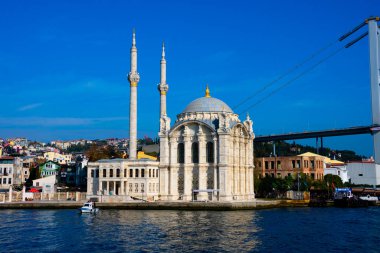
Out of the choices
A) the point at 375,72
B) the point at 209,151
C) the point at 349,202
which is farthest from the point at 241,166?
the point at 375,72

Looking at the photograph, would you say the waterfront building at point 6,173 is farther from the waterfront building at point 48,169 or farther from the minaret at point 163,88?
the minaret at point 163,88

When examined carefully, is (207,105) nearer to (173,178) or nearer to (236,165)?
(236,165)

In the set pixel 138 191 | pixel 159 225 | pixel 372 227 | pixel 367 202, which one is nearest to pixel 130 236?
pixel 159 225

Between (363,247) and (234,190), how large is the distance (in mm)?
26754

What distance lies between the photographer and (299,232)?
3086cm

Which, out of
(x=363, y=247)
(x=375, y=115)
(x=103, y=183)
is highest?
(x=375, y=115)

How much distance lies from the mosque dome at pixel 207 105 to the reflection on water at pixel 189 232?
1521cm

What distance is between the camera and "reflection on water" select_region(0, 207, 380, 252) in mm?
25422

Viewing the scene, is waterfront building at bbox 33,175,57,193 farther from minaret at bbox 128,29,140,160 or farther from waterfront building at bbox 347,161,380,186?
waterfront building at bbox 347,161,380,186

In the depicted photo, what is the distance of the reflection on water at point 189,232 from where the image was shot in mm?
25422

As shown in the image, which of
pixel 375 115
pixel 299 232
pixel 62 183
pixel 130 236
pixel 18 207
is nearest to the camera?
pixel 130 236

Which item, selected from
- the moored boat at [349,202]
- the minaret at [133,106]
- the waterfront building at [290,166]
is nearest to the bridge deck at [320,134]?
the waterfront building at [290,166]

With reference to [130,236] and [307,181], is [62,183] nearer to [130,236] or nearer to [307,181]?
[307,181]

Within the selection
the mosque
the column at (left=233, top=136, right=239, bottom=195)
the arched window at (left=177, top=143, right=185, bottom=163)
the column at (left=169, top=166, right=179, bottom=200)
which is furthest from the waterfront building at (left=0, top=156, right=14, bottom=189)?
the column at (left=233, top=136, right=239, bottom=195)
